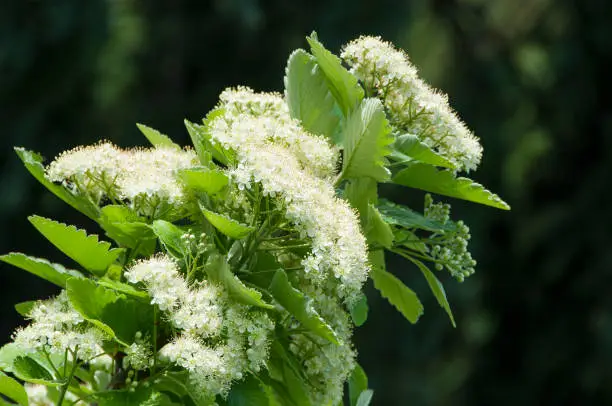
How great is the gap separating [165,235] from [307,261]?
7.6 inches

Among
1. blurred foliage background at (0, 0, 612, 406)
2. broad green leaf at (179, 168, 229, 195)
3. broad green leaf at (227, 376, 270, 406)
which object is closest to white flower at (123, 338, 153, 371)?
broad green leaf at (227, 376, 270, 406)

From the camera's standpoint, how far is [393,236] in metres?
1.42

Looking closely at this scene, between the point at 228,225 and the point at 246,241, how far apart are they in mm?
111

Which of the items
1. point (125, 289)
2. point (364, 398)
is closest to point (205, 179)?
point (125, 289)

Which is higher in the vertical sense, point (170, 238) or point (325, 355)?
point (170, 238)

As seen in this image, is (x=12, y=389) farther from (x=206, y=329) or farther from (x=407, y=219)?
(x=407, y=219)

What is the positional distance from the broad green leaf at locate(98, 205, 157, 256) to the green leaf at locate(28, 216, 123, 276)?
3cm

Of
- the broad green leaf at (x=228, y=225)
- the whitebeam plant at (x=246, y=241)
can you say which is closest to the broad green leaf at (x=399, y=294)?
the whitebeam plant at (x=246, y=241)

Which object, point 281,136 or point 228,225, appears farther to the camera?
point 281,136

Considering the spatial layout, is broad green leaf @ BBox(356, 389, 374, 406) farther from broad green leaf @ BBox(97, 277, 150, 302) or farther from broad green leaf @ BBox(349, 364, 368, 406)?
broad green leaf @ BBox(97, 277, 150, 302)

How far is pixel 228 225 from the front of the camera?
1313 mm

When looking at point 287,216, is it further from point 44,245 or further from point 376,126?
point 44,245

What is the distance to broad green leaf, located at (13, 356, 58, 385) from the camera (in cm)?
142

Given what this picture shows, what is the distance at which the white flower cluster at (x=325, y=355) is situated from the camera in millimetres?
1431
